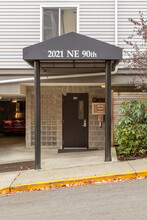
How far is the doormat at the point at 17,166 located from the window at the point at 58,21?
4.63 metres

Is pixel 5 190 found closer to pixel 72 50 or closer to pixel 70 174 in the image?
pixel 70 174

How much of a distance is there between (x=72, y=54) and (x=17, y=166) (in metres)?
3.74

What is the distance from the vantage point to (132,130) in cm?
727

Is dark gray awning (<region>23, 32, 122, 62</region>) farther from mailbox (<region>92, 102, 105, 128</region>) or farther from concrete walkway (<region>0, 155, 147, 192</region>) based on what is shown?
mailbox (<region>92, 102, 105, 128</region>)

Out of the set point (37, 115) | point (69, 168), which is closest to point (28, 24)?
point (37, 115)

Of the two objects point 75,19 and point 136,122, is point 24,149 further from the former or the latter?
point 75,19

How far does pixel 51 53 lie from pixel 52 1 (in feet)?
11.5

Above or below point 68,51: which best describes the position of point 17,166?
below

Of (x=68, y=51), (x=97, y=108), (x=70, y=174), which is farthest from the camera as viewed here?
(x=97, y=108)

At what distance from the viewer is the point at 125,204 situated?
425cm

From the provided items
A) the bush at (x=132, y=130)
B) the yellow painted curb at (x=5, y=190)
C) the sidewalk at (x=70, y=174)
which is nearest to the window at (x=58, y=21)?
the bush at (x=132, y=130)

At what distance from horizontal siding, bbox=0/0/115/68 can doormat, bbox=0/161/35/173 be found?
354 cm

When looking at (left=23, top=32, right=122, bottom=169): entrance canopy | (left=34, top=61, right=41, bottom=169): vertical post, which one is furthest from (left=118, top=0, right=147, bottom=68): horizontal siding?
(left=34, top=61, right=41, bottom=169): vertical post

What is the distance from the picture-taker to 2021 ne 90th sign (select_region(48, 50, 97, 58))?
20.7ft
